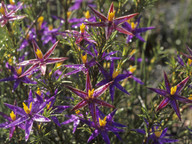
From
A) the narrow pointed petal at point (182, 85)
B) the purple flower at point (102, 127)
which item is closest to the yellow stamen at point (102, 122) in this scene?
the purple flower at point (102, 127)

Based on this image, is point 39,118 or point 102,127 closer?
point 39,118

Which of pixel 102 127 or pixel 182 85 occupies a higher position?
pixel 182 85

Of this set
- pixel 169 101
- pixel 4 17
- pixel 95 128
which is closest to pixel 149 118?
pixel 169 101

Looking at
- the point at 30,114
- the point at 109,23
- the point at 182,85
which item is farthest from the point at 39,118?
the point at 182,85

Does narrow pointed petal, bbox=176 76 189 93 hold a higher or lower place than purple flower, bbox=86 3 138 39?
lower

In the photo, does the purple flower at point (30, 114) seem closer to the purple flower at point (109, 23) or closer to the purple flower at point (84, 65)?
the purple flower at point (84, 65)

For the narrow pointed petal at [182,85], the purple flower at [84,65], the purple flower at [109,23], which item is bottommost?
the narrow pointed petal at [182,85]

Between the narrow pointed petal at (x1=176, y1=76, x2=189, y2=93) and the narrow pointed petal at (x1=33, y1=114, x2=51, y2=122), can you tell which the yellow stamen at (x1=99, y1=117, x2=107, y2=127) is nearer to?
the narrow pointed petal at (x1=33, y1=114, x2=51, y2=122)

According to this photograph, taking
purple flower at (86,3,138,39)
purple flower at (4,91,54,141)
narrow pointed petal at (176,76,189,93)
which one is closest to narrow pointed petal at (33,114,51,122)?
purple flower at (4,91,54,141)

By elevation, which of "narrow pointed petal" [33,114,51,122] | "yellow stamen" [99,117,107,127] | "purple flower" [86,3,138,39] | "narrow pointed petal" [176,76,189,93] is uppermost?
"purple flower" [86,3,138,39]

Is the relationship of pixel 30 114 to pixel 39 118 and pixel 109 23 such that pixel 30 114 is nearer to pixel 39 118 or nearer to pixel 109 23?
pixel 39 118

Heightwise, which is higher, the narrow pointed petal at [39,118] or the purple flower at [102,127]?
the narrow pointed petal at [39,118]

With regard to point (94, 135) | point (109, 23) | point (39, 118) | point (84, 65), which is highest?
point (109, 23)
